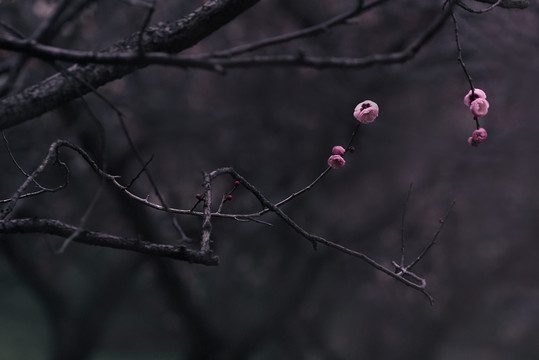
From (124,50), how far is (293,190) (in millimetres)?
6200

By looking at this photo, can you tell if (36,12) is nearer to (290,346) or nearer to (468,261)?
(290,346)

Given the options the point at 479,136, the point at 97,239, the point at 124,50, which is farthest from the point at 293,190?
the point at 97,239

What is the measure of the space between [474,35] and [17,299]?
9708 millimetres

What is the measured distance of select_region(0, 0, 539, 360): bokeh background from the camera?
256 inches

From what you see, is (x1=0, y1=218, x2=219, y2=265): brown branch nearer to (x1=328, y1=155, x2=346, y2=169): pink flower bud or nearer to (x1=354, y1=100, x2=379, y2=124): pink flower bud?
(x1=328, y1=155, x2=346, y2=169): pink flower bud

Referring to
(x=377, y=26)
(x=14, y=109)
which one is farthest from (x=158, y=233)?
(x=14, y=109)

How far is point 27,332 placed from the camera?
35.7 feet

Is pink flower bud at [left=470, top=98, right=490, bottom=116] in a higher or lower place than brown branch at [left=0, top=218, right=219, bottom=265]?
higher

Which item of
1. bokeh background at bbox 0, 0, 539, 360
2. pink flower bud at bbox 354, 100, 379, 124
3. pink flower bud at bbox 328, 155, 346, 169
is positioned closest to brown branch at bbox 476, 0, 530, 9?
pink flower bud at bbox 354, 100, 379, 124

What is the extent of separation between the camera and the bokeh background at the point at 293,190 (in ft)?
21.3

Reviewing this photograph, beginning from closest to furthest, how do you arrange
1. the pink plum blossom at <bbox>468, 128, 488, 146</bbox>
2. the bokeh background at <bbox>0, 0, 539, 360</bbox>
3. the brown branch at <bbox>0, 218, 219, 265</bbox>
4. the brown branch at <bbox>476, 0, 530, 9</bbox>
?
the brown branch at <bbox>0, 218, 219, 265</bbox>
the brown branch at <bbox>476, 0, 530, 9</bbox>
the pink plum blossom at <bbox>468, 128, 488, 146</bbox>
the bokeh background at <bbox>0, 0, 539, 360</bbox>

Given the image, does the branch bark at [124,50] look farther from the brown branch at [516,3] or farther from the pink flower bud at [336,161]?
the brown branch at [516,3]

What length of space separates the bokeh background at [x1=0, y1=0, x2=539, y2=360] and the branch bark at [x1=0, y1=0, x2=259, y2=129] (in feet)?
11.5

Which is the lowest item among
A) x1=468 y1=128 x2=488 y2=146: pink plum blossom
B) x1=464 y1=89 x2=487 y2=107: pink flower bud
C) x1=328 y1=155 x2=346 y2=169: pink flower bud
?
x1=328 y1=155 x2=346 y2=169: pink flower bud
